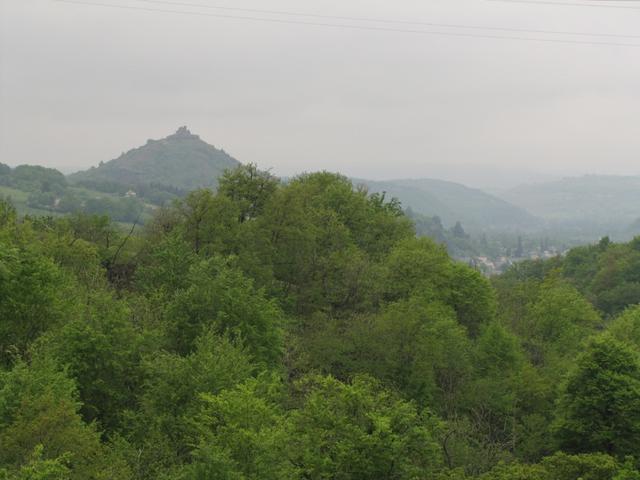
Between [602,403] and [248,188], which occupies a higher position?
[248,188]

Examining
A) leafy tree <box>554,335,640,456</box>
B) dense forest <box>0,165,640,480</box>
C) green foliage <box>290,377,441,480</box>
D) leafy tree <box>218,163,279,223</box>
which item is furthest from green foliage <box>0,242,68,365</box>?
leafy tree <box>554,335,640,456</box>

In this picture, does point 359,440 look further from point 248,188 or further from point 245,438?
point 248,188

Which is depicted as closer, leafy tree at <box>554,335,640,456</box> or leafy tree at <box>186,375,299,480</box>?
leafy tree at <box>186,375,299,480</box>

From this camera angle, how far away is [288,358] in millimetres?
29359

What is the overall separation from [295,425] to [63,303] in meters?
13.2

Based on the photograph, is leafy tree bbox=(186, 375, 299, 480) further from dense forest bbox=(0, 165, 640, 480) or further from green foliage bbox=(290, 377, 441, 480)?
green foliage bbox=(290, 377, 441, 480)

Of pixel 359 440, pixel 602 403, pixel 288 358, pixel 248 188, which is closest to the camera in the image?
pixel 359 440

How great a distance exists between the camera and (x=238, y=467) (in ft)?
52.9

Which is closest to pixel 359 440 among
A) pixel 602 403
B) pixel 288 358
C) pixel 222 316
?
Result: pixel 222 316

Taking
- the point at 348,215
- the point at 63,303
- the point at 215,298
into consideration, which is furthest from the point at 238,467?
the point at 348,215

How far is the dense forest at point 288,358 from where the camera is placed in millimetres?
17453

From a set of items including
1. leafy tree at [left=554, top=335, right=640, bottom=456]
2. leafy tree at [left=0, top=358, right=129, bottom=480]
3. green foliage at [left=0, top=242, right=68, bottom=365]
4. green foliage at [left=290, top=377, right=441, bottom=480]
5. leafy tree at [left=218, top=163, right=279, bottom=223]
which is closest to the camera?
leafy tree at [left=0, top=358, right=129, bottom=480]

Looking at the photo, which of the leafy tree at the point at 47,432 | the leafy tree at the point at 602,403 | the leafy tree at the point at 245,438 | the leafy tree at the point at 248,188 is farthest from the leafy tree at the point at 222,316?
the leafy tree at the point at 248,188

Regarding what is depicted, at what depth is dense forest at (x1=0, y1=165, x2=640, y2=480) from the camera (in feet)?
57.3
